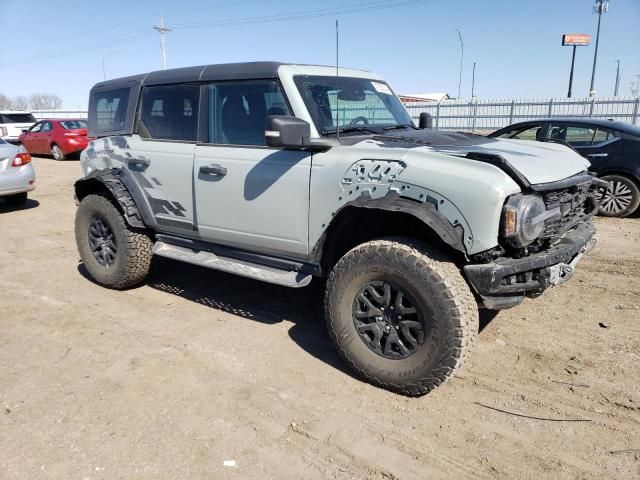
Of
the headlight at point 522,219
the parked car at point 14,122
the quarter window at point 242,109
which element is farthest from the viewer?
the parked car at point 14,122

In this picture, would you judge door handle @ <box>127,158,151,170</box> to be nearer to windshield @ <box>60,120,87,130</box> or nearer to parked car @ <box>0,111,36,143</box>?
windshield @ <box>60,120,87,130</box>

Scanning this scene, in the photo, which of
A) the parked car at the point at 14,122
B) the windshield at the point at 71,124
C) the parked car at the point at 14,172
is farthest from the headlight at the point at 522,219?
the parked car at the point at 14,122

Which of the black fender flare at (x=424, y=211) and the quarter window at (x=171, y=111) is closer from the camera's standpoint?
the black fender flare at (x=424, y=211)

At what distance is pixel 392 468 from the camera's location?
2.54 metres

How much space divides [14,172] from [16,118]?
14.1 metres

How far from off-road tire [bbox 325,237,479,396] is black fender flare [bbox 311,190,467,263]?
0.61 ft

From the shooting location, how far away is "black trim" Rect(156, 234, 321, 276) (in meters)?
3.64

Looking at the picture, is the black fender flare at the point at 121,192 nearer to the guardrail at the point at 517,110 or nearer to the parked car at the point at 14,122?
the guardrail at the point at 517,110

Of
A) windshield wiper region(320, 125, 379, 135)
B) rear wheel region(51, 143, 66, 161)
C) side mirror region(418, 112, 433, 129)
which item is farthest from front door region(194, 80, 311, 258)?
rear wheel region(51, 143, 66, 161)

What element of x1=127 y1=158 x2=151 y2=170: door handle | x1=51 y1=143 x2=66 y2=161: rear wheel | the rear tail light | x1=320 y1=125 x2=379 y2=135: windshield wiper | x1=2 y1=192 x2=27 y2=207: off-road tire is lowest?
x1=2 y1=192 x2=27 y2=207: off-road tire

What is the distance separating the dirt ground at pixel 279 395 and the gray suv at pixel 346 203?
1.28 ft

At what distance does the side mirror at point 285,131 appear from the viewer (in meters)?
3.19

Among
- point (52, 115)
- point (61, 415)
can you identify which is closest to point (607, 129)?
point (61, 415)

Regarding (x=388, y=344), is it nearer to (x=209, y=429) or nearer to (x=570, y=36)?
(x=209, y=429)
